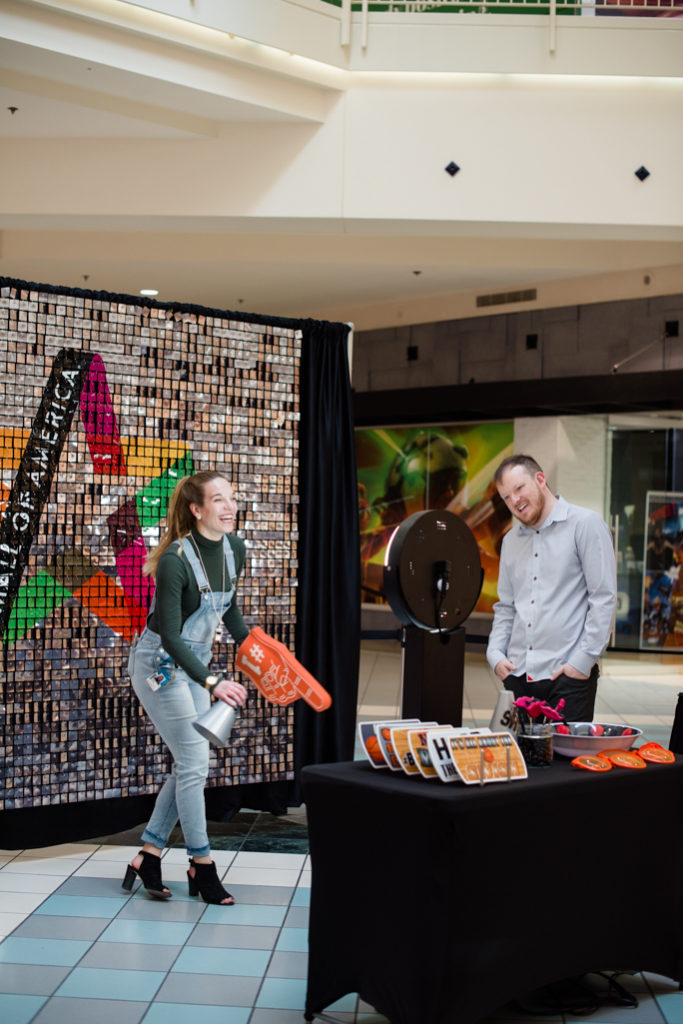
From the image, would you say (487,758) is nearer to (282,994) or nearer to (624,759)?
(624,759)

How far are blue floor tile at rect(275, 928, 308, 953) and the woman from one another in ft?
1.17

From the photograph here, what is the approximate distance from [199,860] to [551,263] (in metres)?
7.66

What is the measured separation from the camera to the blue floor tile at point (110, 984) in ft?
10.4

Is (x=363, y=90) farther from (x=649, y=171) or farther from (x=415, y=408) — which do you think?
(x=415, y=408)

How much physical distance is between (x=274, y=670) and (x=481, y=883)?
1.14 meters

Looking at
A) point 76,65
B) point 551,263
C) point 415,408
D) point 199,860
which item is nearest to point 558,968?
point 199,860

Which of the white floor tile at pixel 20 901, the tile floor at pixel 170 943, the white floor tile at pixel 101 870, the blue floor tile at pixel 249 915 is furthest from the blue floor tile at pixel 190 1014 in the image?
the white floor tile at pixel 101 870

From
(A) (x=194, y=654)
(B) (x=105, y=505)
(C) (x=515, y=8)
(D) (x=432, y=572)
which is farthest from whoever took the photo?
(C) (x=515, y=8)

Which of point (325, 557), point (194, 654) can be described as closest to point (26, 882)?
point (194, 654)

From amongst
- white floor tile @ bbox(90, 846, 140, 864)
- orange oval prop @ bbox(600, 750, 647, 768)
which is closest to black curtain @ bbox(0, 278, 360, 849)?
white floor tile @ bbox(90, 846, 140, 864)

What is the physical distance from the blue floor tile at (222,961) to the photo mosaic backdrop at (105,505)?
1.32 m

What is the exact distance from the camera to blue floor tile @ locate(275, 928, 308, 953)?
11.8 feet

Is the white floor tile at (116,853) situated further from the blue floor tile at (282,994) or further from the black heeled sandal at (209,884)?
the blue floor tile at (282,994)

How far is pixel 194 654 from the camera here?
383cm
